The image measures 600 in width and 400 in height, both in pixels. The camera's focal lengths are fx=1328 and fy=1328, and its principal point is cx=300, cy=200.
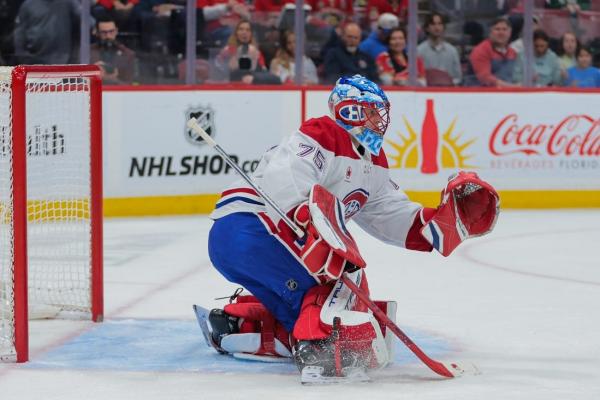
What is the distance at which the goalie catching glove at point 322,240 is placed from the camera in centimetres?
352

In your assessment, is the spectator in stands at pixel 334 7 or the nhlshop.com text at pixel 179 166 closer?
the nhlshop.com text at pixel 179 166

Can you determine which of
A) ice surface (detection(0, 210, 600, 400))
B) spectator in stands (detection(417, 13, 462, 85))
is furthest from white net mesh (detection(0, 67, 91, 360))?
spectator in stands (detection(417, 13, 462, 85))

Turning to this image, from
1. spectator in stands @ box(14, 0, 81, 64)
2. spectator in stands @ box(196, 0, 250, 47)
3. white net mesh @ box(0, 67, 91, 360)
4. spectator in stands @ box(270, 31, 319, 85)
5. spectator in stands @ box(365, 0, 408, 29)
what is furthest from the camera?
spectator in stands @ box(365, 0, 408, 29)

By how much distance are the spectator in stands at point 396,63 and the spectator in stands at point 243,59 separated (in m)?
0.71

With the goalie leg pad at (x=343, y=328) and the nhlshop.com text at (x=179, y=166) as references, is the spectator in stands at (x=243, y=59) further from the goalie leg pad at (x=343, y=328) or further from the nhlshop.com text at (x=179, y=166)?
the goalie leg pad at (x=343, y=328)

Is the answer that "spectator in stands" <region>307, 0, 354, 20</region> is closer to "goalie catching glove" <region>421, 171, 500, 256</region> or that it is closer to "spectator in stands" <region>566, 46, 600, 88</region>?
"spectator in stands" <region>566, 46, 600, 88</region>

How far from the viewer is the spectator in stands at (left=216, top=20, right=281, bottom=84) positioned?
8047 millimetres

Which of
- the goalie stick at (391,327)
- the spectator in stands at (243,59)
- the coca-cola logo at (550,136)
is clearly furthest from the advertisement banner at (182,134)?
the goalie stick at (391,327)

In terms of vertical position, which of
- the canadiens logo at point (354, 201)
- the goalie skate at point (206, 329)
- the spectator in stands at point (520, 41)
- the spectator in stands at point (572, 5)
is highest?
the spectator in stands at point (572, 5)

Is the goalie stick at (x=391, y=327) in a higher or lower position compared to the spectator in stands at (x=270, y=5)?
lower

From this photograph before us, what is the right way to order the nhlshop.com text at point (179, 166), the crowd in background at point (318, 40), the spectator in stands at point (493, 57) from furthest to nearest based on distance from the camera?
the spectator in stands at point (493, 57)
the nhlshop.com text at point (179, 166)
the crowd in background at point (318, 40)

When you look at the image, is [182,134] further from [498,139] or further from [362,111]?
[362,111]

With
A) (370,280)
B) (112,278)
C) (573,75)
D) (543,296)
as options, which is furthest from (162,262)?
(573,75)

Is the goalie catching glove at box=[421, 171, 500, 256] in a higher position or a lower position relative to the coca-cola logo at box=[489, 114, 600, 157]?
higher
